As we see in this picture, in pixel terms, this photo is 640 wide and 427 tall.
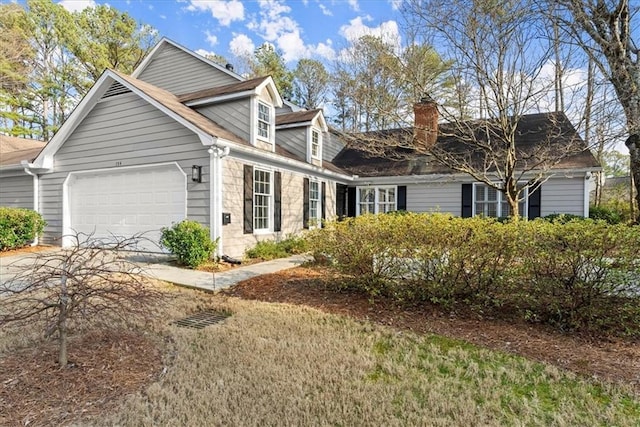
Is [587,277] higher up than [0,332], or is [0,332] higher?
[587,277]

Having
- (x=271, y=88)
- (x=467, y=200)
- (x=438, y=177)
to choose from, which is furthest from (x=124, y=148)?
(x=467, y=200)

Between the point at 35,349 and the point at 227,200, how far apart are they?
17.8 feet

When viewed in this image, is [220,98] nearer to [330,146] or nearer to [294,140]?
[294,140]

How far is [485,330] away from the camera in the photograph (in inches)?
163

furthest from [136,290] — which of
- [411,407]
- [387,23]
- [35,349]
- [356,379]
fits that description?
[387,23]

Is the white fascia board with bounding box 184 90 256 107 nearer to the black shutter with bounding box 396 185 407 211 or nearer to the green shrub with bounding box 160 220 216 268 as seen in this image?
the green shrub with bounding box 160 220 216 268

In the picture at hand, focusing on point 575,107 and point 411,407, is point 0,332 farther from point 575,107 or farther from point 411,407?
point 575,107

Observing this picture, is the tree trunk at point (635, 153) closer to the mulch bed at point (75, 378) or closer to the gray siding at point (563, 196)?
the gray siding at point (563, 196)

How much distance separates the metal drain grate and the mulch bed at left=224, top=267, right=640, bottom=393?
892 mm

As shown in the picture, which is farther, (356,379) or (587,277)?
(587,277)

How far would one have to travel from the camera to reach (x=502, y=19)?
6.71 metres

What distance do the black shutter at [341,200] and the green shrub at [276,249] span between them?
136 inches

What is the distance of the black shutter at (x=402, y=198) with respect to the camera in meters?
13.5

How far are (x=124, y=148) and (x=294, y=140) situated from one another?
5.41 meters
